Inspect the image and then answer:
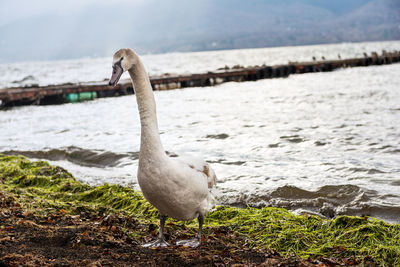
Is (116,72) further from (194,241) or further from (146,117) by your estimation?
(194,241)

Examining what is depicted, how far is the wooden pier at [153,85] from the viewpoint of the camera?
90.2ft

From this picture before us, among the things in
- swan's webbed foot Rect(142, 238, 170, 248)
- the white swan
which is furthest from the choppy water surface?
the white swan

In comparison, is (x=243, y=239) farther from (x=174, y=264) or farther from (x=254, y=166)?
(x=254, y=166)

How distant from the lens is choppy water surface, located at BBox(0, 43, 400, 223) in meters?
7.34

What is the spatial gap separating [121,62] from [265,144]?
8172 mm

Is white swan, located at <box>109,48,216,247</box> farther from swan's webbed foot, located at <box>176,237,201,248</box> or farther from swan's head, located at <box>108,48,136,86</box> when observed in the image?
swan's webbed foot, located at <box>176,237,201,248</box>

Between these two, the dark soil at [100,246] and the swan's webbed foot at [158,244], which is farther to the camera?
the swan's webbed foot at [158,244]

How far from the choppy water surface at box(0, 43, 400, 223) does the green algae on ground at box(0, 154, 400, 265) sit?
113cm

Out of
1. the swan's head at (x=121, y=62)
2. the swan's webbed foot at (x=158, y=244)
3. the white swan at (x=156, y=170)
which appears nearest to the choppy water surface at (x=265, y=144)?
the swan's webbed foot at (x=158, y=244)

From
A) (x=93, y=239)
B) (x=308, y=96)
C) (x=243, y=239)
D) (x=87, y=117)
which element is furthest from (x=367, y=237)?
(x=308, y=96)

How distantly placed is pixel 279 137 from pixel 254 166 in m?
3.33

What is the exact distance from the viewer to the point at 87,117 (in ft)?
65.0

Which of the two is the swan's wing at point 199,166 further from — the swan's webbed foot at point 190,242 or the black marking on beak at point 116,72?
the black marking on beak at point 116,72

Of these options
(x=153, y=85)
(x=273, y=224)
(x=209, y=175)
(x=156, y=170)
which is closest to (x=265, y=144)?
(x=273, y=224)
